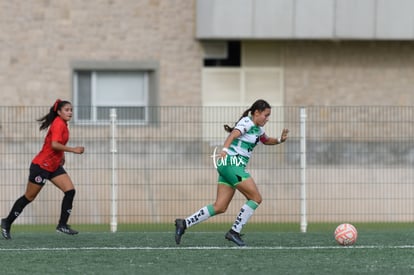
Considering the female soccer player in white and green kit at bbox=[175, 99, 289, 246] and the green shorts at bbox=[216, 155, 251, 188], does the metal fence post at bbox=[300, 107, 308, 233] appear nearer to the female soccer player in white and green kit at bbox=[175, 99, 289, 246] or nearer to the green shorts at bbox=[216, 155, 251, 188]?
the female soccer player in white and green kit at bbox=[175, 99, 289, 246]

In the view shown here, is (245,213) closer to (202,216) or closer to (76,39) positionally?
(202,216)

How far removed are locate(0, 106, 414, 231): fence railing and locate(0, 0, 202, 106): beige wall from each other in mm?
3631

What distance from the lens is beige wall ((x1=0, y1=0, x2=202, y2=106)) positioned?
25.5 m

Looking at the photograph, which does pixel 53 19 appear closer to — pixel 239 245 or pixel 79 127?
pixel 79 127

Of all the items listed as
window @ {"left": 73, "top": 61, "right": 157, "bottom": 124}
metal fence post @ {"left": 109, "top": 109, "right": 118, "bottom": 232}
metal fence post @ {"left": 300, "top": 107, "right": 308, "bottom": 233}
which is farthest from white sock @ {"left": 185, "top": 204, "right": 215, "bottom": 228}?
window @ {"left": 73, "top": 61, "right": 157, "bottom": 124}

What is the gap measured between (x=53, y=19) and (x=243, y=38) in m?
3.89

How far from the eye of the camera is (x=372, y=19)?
25375mm

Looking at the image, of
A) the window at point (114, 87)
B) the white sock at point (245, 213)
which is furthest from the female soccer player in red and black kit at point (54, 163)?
the window at point (114, 87)

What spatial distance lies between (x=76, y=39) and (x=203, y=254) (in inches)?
488

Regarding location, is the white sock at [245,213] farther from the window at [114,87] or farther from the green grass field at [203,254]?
the window at [114,87]

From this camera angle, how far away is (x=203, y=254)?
552 inches

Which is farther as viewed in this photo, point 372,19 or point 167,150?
point 372,19

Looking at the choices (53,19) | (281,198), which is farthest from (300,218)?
(53,19)

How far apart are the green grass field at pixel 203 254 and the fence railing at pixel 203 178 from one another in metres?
2.79
